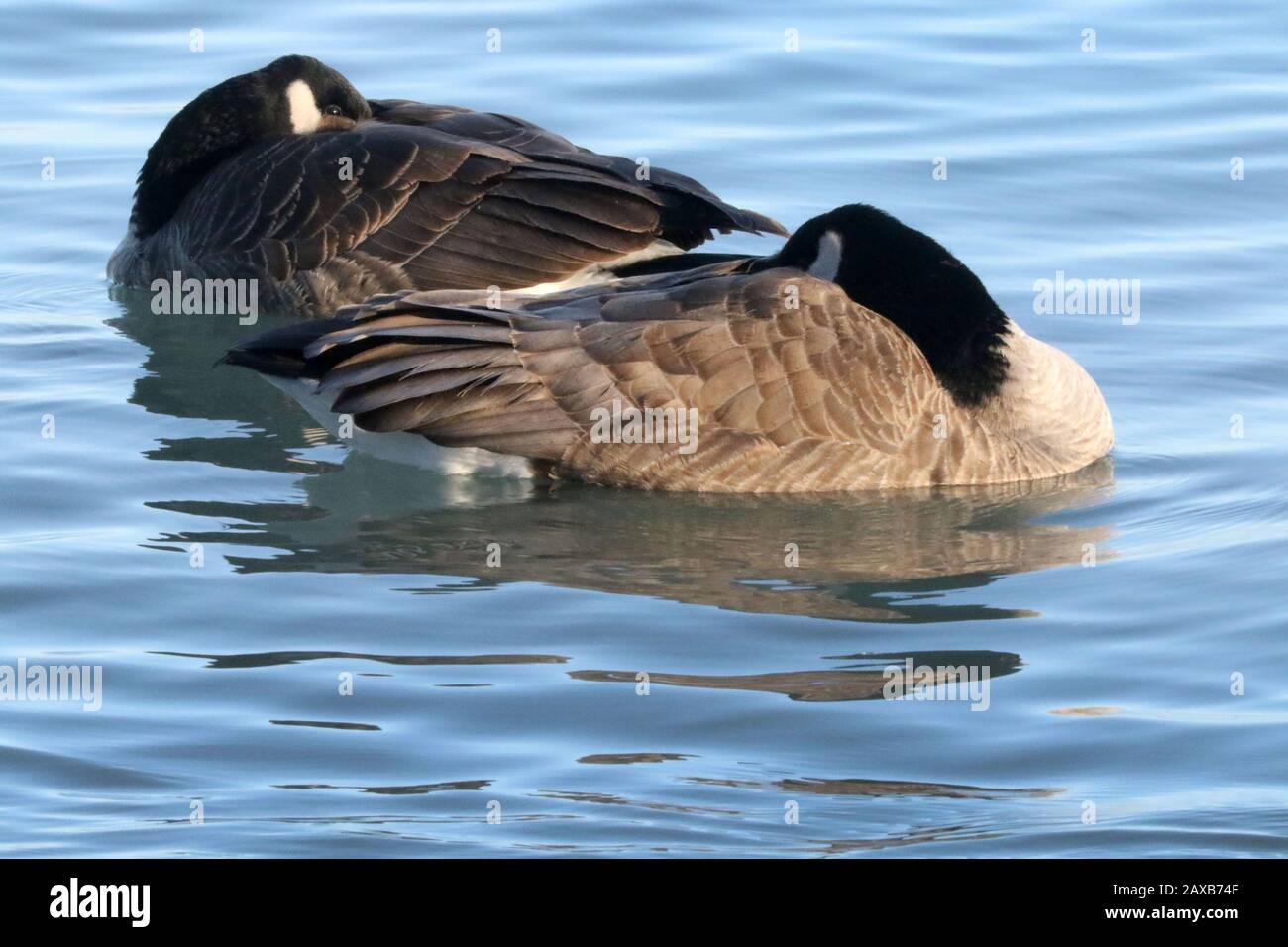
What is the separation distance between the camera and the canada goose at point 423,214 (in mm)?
12727

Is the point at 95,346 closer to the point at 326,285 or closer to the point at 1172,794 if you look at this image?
the point at 326,285

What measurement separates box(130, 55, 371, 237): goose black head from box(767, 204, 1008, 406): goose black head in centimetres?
454

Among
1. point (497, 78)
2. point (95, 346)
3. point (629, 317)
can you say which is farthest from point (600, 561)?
point (497, 78)

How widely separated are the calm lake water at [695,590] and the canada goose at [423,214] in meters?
0.65

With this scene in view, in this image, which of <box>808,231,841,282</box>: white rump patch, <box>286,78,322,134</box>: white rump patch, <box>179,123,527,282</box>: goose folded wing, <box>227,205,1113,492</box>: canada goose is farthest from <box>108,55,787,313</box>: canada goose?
<box>227,205,1113,492</box>: canada goose

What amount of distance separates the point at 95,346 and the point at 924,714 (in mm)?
6914

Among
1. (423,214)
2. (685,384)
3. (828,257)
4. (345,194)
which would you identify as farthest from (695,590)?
(345,194)

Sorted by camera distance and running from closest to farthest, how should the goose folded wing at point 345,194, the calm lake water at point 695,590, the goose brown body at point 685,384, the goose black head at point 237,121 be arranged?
the calm lake water at point 695,590
the goose brown body at point 685,384
the goose folded wing at point 345,194
the goose black head at point 237,121

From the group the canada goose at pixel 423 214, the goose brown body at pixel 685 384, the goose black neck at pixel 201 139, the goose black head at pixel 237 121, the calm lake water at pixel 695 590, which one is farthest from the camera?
the goose black neck at pixel 201 139

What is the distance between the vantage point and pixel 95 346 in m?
12.8

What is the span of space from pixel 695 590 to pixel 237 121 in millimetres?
6468

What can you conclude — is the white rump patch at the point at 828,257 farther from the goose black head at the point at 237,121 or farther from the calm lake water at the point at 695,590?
the goose black head at the point at 237,121

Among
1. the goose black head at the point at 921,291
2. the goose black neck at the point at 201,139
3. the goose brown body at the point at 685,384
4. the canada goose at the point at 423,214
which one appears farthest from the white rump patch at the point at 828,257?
the goose black neck at the point at 201,139

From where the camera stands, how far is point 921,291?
34.6 ft
